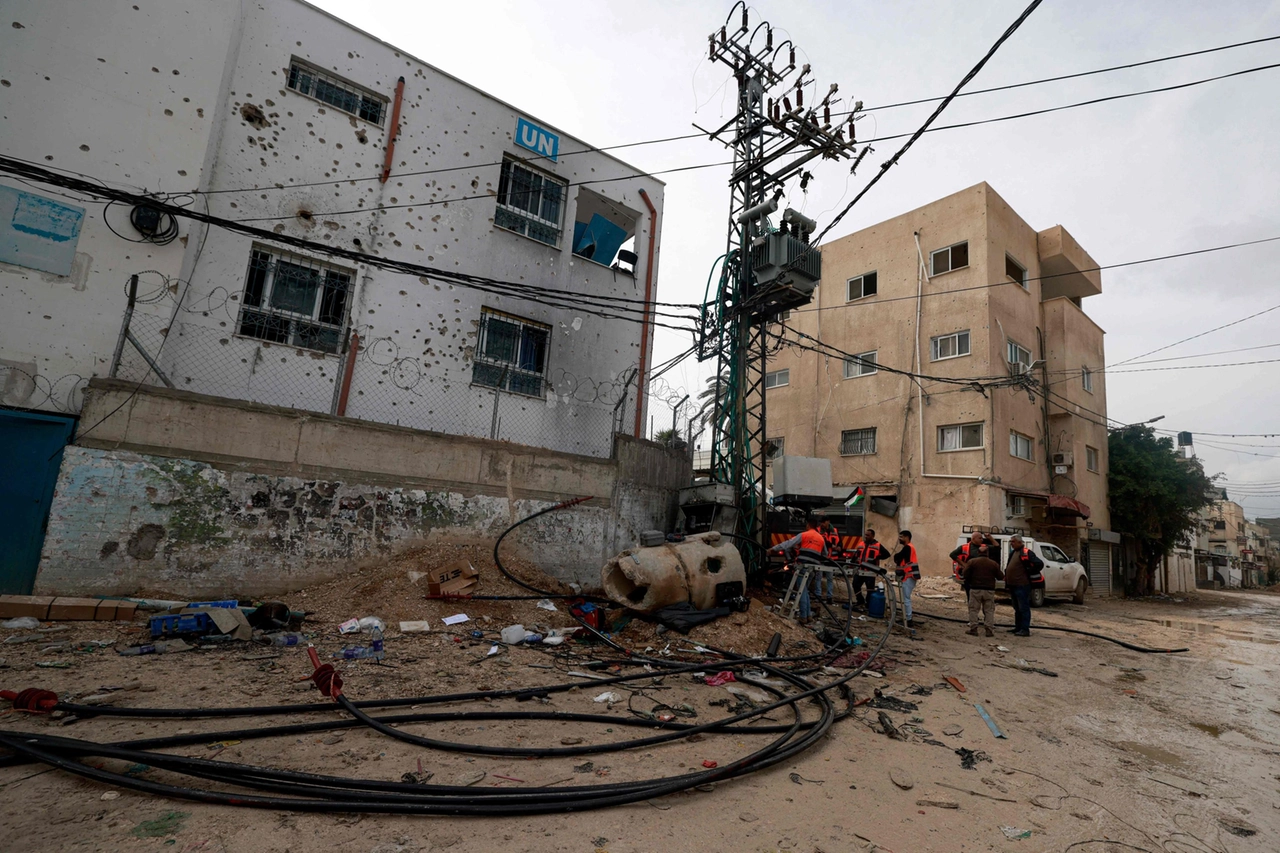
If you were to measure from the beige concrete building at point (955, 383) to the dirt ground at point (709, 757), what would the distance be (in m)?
11.2

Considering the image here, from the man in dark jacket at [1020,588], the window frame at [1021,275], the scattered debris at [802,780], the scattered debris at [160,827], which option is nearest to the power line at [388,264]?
the scattered debris at [160,827]

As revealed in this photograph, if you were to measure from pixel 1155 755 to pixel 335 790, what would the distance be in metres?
5.93

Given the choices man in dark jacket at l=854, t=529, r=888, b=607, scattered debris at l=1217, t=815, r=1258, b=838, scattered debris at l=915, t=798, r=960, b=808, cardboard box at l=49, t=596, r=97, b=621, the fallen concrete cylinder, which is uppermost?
man in dark jacket at l=854, t=529, r=888, b=607

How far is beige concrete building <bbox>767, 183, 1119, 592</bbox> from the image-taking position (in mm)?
18438

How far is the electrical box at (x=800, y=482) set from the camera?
12102 millimetres

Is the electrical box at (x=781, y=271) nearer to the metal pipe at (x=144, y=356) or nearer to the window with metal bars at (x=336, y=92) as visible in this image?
the window with metal bars at (x=336, y=92)

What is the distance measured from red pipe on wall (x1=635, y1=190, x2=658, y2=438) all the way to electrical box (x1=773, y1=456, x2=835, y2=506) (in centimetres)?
308

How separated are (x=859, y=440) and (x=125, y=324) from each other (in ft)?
65.9

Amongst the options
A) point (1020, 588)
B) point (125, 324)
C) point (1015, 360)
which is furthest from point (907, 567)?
point (1015, 360)

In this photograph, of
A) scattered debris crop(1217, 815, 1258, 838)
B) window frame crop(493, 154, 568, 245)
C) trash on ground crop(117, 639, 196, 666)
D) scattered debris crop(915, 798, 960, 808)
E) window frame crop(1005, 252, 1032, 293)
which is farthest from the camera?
window frame crop(1005, 252, 1032, 293)

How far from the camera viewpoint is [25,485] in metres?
6.69

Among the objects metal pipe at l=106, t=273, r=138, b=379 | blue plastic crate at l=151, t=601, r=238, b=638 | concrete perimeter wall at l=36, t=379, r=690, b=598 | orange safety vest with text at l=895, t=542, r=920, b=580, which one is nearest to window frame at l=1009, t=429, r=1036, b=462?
orange safety vest with text at l=895, t=542, r=920, b=580

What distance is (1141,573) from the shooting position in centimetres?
2498

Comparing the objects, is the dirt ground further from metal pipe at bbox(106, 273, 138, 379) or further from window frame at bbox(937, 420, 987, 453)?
window frame at bbox(937, 420, 987, 453)
